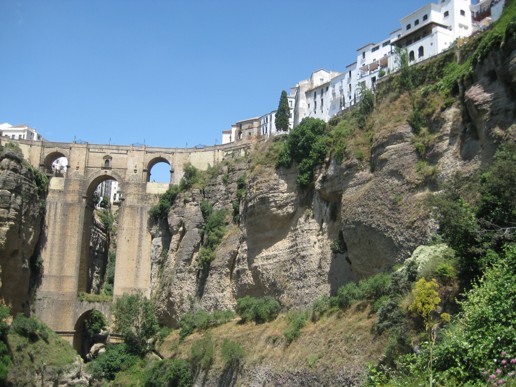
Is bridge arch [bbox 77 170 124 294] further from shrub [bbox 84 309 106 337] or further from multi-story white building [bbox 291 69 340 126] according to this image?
multi-story white building [bbox 291 69 340 126]

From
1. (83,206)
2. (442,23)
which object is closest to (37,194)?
(83,206)

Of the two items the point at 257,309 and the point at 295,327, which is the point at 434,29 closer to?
the point at 257,309

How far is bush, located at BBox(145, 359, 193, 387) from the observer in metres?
37.9

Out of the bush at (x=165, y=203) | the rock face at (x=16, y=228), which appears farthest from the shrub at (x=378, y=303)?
the rock face at (x=16, y=228)

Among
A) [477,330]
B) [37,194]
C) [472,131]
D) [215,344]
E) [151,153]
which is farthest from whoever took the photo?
[151,153]

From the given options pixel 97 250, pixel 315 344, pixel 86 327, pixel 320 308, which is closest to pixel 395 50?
pixel 320 308

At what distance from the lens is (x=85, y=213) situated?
54344mm

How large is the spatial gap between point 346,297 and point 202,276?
1774cm

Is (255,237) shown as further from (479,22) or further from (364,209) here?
(479,22)

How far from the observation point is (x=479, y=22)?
4781 cm

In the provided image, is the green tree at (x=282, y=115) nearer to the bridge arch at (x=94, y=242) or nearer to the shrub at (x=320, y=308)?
the bridge arch at (x=94, y=242)

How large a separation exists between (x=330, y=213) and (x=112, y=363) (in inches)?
719

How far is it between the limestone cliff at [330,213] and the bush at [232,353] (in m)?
4.31

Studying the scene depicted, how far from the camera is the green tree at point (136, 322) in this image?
45.5m
